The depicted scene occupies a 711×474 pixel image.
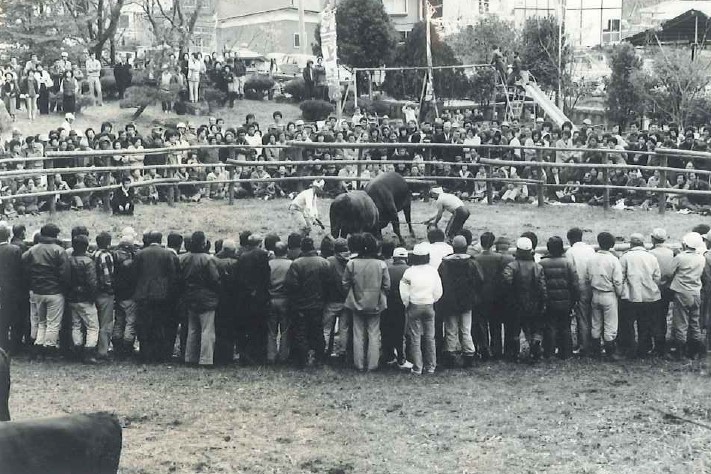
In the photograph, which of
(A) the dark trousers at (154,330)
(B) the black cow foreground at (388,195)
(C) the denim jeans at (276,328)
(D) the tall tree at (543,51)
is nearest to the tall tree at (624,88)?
(D) the tall tree at (543,51)

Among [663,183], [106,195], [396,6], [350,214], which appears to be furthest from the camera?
[396,6]

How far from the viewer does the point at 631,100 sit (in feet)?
103

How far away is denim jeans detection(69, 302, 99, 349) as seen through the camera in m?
11.1

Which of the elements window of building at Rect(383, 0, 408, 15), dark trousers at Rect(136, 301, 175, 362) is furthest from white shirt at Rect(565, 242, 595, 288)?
window of building at Rect(383, 0, 408, 15)

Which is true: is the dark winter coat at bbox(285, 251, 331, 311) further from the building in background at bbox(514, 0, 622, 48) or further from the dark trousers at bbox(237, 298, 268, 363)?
the building in background at bbox(514, 0, 622, 48)

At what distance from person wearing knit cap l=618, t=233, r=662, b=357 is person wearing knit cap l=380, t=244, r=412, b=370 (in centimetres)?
245

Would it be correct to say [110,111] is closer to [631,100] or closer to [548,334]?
[631,100]

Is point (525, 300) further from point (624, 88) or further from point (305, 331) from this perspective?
point (624, 88)

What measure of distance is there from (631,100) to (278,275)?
2290cm

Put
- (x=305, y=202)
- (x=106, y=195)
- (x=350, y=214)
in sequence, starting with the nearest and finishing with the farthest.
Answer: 1. (x=350, y=214)
2. (x=305, y=202)
3. (x=106, y=195)

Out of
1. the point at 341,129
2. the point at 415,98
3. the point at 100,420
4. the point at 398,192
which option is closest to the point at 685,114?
the point at 415,98

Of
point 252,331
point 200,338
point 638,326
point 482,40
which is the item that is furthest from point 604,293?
point 482,40

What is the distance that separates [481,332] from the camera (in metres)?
11.2

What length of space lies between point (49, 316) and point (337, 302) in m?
3.18
